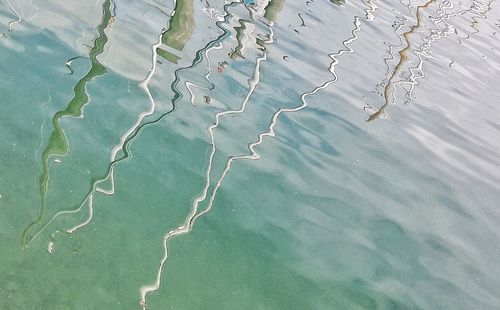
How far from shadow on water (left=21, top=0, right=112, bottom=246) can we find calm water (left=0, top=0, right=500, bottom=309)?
0.06 ft

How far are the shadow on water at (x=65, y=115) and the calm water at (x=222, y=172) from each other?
2 centimetres

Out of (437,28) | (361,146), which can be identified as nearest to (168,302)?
(361,146)

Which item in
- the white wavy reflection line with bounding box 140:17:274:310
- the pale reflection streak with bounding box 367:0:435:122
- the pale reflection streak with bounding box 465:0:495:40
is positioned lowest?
the white wavy reflection line with bounding box 140:17:274:310

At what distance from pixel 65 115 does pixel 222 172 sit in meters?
1.32

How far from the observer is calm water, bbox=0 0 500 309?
3.54 meters

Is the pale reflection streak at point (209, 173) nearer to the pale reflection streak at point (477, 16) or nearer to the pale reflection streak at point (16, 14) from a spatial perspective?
the pale reflection streak at point (16, 14)

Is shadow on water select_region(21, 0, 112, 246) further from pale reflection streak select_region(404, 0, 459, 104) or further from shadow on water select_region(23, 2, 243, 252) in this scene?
pale reflection streak select_region(404, 0, 459, 104)

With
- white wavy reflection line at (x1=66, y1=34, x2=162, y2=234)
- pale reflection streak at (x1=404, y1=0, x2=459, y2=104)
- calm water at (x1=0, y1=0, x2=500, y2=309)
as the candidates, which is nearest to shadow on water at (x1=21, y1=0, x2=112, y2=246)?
calm water at (x1=0, y1=0, x2=500, y2=309)

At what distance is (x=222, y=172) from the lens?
464cm

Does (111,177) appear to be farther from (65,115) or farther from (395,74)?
(395,74)

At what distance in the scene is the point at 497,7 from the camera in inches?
631

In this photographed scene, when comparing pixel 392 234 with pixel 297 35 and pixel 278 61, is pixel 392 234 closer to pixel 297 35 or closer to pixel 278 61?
pixel 278 61

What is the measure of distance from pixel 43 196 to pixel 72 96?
4.72ft

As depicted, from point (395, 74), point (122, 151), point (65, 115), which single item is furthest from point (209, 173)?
point (395, 74)
